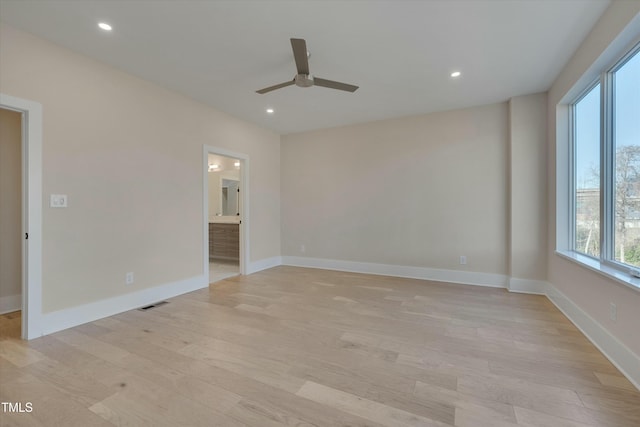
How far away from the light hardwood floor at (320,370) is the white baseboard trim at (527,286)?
0.68m

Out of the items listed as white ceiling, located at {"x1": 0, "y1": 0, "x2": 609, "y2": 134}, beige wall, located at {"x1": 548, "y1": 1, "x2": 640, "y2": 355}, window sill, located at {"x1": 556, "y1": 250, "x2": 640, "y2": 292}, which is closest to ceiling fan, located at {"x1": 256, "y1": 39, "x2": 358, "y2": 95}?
white ceiling, located at {"x1": 0, "y1": 0, "x2": 609, "y2": 134}

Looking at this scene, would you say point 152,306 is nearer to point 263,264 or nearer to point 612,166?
point 263,264

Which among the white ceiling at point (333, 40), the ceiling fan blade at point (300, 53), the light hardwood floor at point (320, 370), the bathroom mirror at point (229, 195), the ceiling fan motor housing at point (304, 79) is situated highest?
the white ceiling at point (333, 40)

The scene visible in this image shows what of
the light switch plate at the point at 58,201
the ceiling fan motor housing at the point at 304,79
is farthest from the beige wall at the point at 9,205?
the ceiling fan motor housing at the point at 304,79

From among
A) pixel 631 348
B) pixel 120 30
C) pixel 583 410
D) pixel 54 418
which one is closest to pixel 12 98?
pixel 120 30

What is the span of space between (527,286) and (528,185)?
1391 mm

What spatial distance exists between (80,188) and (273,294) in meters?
2.44

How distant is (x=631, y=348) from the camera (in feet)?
6.09

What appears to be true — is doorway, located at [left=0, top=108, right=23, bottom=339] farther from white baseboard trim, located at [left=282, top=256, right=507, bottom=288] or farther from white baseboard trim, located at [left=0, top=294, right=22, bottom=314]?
white baseboard trim, located at [left=282, top=256, right=507, bottom=288]

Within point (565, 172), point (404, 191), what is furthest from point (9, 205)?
point (565, 172)

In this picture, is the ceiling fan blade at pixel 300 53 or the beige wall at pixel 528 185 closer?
the ceiling fan blade at pixel 300 53

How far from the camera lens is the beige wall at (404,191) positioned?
4.07 metres

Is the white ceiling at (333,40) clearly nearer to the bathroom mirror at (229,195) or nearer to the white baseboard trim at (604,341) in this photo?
the white baseboard trim at (604,341)

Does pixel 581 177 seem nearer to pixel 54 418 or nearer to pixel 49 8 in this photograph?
pixel 54 418
